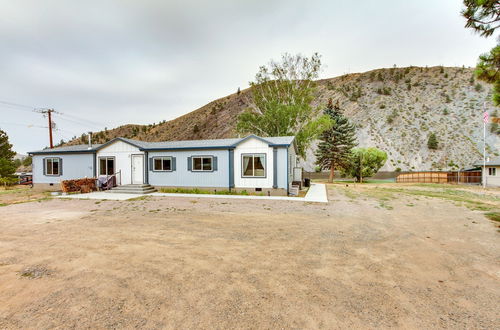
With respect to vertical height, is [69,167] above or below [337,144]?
below

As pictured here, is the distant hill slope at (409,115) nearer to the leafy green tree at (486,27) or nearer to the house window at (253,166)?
the house window at (253,166)

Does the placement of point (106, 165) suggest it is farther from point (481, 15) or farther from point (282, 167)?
point (481, 15)

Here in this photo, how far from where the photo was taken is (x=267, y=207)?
1079 centimetres

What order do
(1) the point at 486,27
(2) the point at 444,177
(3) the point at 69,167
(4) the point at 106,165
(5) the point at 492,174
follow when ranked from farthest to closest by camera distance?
(2) the point at 444,177 < (5) the point at 492,174 < (3) the point at 69,167 < (4) the point at 106,165 < (1) the point at 486,27

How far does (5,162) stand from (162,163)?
2158 centimetres

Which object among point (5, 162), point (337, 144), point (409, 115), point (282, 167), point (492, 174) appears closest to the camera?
point (282, 167)

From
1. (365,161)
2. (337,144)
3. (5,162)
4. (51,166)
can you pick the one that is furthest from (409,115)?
(5,162)

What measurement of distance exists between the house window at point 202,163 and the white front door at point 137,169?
4.43 meters

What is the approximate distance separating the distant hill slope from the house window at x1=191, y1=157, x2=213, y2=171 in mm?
35276

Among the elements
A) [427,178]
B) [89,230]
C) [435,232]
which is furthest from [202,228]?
[427,178]

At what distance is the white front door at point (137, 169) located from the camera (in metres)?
17.2

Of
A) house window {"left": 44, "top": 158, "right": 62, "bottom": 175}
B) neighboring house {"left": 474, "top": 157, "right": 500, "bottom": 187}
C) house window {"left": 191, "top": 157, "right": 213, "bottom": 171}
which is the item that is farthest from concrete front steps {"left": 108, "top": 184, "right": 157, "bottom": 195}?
neighboring house {"left": 474, "top": 157, "right": 500, "bottom": 187}

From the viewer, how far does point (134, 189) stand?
52.4ft

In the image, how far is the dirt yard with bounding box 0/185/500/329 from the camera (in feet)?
9.32
